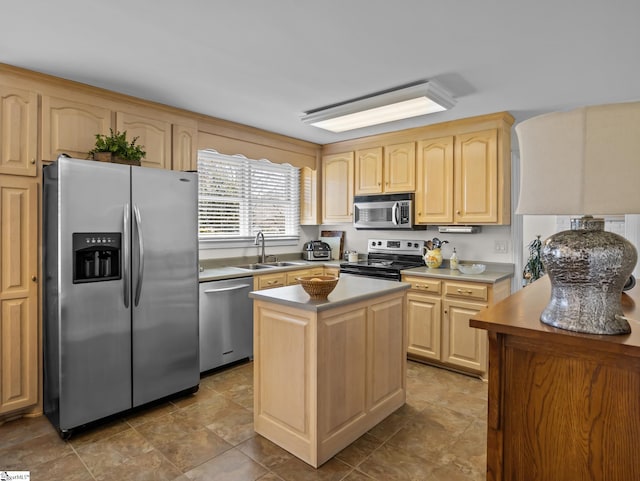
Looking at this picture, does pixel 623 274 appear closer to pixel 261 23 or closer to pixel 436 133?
pixel 261 23

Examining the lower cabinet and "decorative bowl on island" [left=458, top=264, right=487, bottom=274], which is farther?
"decorative bowl on island" [left=458, top=264, right=487, bottom=274]

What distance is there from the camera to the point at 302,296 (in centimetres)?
228

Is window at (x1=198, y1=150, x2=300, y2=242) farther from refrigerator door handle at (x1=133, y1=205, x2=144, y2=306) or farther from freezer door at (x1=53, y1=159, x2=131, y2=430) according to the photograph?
freezer door at (x1=53, y1=159, x2=131, y2=430)

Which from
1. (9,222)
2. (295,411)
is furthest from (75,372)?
(295,411)

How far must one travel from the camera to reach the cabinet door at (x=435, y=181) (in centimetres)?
383

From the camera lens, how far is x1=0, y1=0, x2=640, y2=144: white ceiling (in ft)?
6.06

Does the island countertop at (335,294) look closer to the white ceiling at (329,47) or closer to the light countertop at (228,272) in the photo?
the light countertop at (228,272)

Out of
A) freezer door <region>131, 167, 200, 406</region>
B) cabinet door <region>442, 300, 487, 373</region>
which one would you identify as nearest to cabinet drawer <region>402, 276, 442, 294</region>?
cabinet door <region>442, 300, 487, 373</region>

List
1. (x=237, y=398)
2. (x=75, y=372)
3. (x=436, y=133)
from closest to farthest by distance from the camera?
(x=75, y=372) < (x=237, y=398) < (x=436, y=133)

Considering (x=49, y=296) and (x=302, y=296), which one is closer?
(x=302, y=296)

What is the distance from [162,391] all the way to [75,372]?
627 mm

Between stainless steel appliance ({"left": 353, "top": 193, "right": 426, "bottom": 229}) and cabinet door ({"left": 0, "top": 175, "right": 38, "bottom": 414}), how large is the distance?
311 centimetres

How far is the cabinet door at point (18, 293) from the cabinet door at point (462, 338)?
10.8 feet

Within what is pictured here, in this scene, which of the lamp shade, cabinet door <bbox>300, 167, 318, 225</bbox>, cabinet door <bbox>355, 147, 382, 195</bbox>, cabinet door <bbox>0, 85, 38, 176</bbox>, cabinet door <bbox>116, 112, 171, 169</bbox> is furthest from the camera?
cabinet door <bbox>300, 167, 318, 225</bbox>
